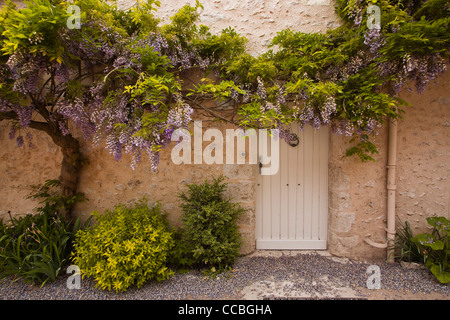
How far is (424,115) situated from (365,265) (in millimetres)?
2144

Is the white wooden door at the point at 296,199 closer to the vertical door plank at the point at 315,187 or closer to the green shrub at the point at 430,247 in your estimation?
the vertical door plank at the point at 315,187

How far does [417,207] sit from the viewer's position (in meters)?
3.27

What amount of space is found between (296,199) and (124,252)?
238cm

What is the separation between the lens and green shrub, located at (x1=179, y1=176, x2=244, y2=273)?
9.45 ft

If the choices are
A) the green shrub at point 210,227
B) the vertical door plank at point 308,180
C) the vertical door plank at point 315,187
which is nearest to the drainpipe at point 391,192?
the vertical door plank at point 315,187

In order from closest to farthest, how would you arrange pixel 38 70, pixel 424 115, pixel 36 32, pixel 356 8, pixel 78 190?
pixel 36 32, pixel 38 70, pixel 356 8, pixel 424 115, pixel 78 190

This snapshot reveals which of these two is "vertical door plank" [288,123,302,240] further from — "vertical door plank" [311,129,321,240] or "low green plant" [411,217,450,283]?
"low green plant" [411,217,450,283]

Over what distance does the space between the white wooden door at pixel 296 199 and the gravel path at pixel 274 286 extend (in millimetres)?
468

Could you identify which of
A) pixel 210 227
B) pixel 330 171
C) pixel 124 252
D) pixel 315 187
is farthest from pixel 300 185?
pixel 124 252

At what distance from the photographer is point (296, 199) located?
353cm

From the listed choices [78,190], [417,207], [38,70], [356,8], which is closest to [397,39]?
[356,8]

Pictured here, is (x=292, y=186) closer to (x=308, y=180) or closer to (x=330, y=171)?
(x=308, y=180)

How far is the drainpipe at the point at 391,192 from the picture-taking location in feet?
10.3

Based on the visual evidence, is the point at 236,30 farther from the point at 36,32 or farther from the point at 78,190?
the point at 78,190
